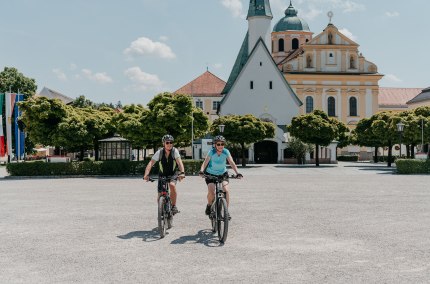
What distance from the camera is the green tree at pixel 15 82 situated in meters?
72.2

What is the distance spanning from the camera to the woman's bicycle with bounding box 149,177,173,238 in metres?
10.9

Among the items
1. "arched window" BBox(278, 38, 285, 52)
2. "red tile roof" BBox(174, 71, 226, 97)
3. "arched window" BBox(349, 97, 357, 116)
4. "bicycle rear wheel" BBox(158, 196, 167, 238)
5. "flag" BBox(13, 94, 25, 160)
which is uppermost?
"arched window" BBox(278, 38, 285, 52)

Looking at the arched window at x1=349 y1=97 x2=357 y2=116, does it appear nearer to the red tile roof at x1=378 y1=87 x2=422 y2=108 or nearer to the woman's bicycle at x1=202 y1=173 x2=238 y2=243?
the red tile roof at x1=378 y1=87 x2=422 y2=108

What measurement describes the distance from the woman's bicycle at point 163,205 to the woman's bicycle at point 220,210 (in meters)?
0.90

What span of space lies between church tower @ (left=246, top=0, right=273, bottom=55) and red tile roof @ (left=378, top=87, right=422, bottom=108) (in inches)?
1406

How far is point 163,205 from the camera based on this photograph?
11.0 meters

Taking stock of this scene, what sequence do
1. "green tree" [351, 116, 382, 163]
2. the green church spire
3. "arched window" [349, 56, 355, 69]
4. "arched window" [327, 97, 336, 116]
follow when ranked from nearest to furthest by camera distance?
"green tree" [351, 116, 382, 163]
the green church spire
"arched window" [349, 56, 355, 69]
"arched window" [327, 97, 336, 116]

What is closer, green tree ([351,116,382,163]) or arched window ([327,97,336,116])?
green tree ([351,116,382,163])

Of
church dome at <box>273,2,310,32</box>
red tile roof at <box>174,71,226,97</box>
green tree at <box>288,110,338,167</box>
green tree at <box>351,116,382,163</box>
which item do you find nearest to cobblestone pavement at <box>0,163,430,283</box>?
green tree at <box>288,110,338,167</box>

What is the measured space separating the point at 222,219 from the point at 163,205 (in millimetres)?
1405

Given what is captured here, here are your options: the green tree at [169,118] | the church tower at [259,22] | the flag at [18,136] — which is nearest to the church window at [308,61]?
the church tower at [259,22]

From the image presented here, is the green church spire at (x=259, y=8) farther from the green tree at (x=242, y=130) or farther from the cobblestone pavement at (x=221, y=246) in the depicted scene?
the cobblestone pavement at (x=221, y=246)

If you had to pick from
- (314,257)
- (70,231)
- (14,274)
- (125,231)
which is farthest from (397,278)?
(70,231)

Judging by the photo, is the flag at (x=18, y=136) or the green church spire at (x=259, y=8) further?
the green church spire at (x=259, y=8)
